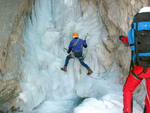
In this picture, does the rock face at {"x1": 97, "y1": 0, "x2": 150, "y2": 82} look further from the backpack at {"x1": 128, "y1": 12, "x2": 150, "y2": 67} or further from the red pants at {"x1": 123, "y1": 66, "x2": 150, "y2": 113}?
the red pants at {"x1": 123, "y1": 66, "x2": 150, "y2": 113}

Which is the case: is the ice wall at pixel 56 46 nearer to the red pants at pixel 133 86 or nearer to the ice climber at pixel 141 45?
the red pants at pixel 133 86

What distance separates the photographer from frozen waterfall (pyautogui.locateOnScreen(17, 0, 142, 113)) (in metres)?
4.40

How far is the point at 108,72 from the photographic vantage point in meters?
5.39

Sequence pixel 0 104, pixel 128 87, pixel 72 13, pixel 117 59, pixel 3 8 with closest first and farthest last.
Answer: pixel 128 87
pixel 3 8
pixel 0 104
pixel 117 59
pixel 72 13

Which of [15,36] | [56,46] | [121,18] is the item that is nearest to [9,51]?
[15,36]

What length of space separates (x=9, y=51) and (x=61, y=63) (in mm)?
2399

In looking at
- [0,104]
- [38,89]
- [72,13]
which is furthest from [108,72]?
[0,104]

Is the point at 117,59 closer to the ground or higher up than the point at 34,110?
higher up

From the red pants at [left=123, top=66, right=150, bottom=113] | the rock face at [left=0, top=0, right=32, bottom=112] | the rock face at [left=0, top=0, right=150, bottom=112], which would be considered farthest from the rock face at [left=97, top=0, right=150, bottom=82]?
the rock face at [left=0, top=0, right=32, bottom=112]

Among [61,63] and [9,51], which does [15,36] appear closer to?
[9,51]

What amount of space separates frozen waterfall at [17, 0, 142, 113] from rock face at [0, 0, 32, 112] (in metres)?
0.34

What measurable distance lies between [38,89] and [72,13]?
353 cm

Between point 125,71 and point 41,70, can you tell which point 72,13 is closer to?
point 41,70

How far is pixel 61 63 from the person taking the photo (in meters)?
5.88
